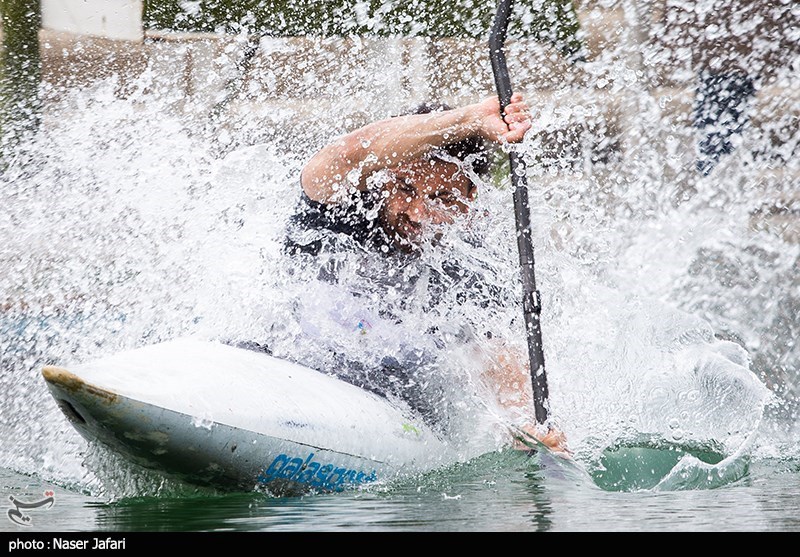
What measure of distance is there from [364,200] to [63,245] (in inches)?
82.9

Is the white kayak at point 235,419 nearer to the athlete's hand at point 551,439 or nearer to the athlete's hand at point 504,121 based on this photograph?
the athlete's hand at point 551,439

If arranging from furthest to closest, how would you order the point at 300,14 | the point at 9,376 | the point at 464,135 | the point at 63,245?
the point at 300,14, the point at 63,245, the point at 9,376, the point at 464,135

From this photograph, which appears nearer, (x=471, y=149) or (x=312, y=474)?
(x=312, y=474)

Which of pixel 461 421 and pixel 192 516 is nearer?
pixel 192 516

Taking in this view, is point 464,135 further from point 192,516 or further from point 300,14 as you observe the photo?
point 300,14

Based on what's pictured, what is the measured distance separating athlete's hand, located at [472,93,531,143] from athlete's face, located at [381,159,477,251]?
0.21 m

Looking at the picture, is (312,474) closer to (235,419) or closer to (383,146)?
(235,419)

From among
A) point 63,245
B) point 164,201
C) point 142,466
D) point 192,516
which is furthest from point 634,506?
point 63,245

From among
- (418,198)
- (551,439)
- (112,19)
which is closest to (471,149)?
(418,198)

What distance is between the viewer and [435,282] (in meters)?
3.09

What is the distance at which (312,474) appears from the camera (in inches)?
98.4

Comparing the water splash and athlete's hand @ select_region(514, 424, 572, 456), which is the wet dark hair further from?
athlete's hand @ select_region(514, 424, 572, 456)

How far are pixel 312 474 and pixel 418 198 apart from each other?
903 mm

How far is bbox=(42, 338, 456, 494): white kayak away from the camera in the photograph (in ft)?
7.28
